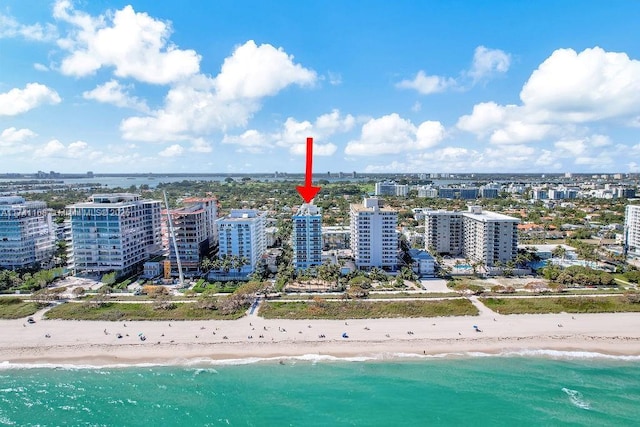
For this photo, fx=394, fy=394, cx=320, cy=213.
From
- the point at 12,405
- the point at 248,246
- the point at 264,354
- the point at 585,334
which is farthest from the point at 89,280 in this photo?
the point at 585,334

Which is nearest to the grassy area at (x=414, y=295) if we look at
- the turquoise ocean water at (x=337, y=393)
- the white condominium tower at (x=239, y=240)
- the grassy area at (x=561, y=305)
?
the grassy area at (x=561, y=305)

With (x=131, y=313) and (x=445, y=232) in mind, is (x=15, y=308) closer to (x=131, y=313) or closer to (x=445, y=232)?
(x=131, y=313)

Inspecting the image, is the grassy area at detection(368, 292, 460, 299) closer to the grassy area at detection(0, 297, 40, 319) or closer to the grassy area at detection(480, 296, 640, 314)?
the grassy area at detection(480, 296, 640, 314)

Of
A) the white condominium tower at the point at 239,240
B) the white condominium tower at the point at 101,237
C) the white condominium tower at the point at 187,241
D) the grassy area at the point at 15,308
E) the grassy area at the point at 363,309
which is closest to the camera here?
the grassy area at the point at 363,309

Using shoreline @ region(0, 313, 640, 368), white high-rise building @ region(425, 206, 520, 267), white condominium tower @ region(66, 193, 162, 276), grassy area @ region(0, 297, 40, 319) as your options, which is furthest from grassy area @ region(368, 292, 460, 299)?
grassy area @ region(0, 297, 40, 319)

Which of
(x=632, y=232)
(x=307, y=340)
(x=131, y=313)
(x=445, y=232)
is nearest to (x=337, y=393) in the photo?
(x=307, y=340)

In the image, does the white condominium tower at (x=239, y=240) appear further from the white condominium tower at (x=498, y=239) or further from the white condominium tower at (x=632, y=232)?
the white condominium tower at (x=632, y=232)
